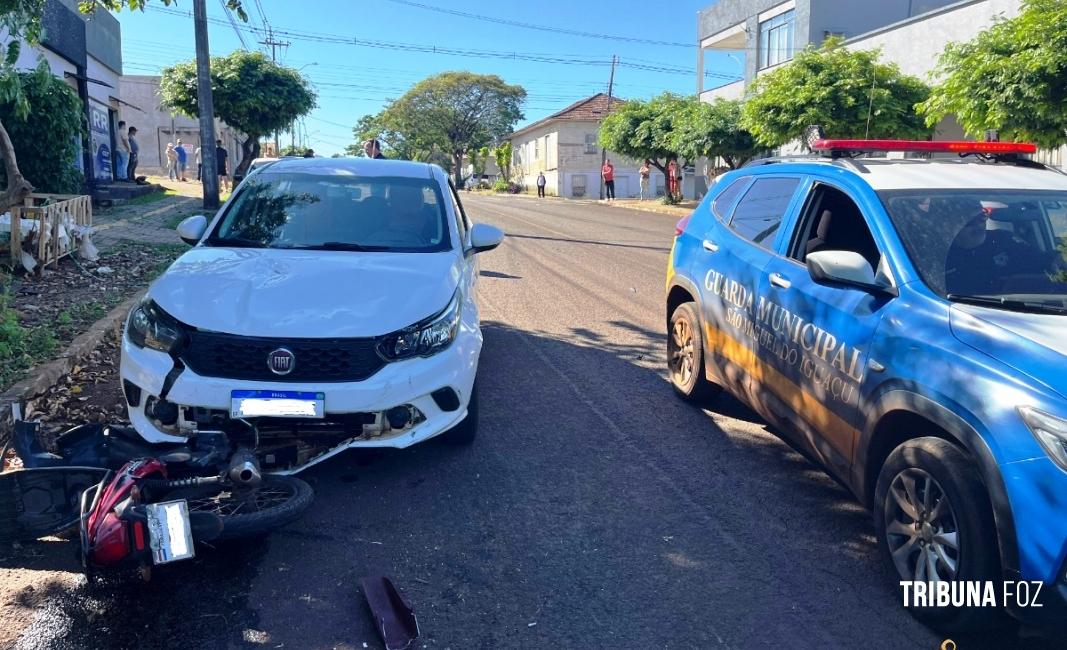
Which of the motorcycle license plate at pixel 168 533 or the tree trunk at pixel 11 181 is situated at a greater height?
the tree trunk at pixel 11 181

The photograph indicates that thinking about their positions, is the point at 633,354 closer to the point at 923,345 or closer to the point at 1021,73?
the point at 923,345

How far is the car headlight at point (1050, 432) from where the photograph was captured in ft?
8.66

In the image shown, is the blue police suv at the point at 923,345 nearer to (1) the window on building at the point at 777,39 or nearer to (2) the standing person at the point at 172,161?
(1) the window on building at the point at 777,39

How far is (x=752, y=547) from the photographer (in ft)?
12.8

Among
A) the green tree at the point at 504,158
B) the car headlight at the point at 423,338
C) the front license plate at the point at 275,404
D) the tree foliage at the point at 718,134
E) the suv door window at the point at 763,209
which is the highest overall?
the green tree at the point at 504,158

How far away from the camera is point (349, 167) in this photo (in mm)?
6340

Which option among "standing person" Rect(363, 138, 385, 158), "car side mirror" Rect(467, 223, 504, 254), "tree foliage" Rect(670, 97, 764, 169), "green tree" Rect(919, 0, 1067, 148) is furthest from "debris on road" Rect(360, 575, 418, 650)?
"tree foliage" Rect(670, 97, 764, 169)

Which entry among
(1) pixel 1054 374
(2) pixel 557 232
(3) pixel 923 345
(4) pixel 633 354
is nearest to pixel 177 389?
(3) pixel 923 345

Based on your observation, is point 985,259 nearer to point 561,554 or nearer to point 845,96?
point 561,554

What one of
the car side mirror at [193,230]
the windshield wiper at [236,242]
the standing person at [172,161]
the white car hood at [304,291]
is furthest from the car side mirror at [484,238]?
the standing person at [172,161]

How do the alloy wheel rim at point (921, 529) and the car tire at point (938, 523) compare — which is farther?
the alloy wheel rim at point (921, 529)

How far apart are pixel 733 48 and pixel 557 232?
22.3 meters

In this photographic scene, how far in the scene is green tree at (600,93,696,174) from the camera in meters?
31.9

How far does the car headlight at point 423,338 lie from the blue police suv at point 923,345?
1743mm
